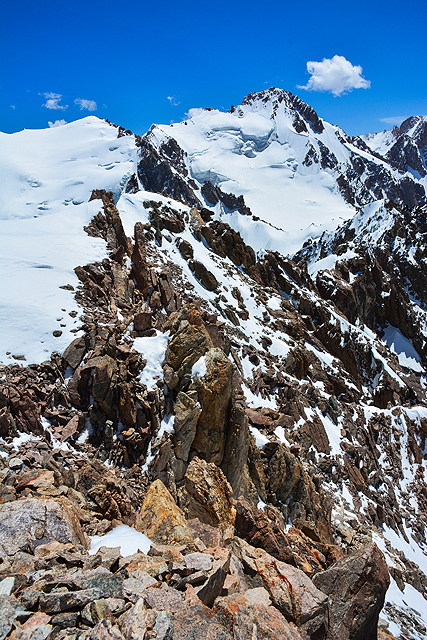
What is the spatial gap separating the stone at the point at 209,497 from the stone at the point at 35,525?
3.97 metres

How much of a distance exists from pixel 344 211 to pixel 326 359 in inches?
4495

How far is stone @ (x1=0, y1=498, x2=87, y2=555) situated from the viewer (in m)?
5.89

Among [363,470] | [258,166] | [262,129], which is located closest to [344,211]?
[258,166]

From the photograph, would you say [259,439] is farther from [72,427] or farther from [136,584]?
[136,584]

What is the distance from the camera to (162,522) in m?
7.96

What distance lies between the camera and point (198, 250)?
43.9 meters

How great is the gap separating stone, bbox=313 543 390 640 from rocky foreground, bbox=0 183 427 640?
3 centimetres

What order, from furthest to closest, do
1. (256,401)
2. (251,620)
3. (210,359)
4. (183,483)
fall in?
(256,401) → (210,359) → (183,483) → (251,620)

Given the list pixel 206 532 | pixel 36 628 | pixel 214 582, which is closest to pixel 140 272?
pixel 206 532

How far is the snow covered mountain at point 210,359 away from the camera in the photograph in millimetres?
13578

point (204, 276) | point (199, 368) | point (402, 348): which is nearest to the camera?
point (199, 368)

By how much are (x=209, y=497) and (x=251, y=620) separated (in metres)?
5.31

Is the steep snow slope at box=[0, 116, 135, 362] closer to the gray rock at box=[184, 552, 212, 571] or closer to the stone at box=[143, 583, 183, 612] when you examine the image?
the gray rock at box=[184, 552, 212, 571]

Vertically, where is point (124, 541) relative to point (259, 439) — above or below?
above
